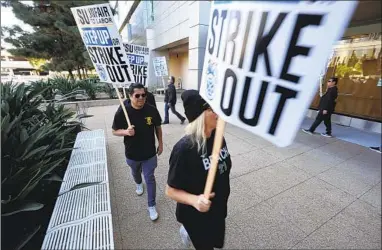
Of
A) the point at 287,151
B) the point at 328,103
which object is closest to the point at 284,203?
the point at 287,151

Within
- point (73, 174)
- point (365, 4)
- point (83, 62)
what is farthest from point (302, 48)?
point (83, 62)

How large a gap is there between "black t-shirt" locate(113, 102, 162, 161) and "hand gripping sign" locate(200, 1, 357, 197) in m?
1.81

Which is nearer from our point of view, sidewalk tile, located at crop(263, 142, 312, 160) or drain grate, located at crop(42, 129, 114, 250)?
drain grate, located at crop(42, 129, 114, 250)

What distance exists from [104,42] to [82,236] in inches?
85.9

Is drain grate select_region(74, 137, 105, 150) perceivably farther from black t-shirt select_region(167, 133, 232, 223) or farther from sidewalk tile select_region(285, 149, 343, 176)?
sidewalk tile select_region(285, 149, 343, 176)

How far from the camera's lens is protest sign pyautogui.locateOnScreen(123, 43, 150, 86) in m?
5.93

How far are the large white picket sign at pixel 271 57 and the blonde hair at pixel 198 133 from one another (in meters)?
0.44

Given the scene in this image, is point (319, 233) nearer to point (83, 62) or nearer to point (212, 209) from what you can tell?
point (212, 209)

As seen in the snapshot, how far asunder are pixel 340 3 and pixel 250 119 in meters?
0.46

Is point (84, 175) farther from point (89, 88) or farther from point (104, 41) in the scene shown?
point (89, 88)

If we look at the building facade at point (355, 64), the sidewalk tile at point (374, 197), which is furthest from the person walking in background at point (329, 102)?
the sidewalk tile at point (374, 197)

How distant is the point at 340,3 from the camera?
1.86 feet

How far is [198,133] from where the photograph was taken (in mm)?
1451

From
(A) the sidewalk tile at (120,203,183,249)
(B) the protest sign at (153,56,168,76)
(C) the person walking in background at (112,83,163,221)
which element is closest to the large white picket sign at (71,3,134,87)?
(C) the person walking in background at (112,83,163,221)
